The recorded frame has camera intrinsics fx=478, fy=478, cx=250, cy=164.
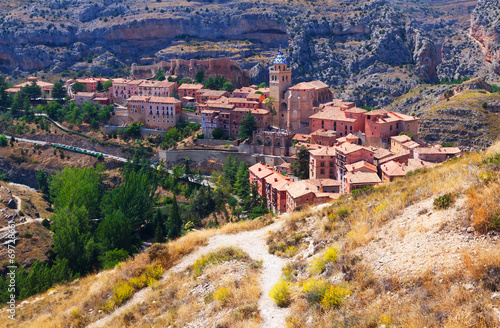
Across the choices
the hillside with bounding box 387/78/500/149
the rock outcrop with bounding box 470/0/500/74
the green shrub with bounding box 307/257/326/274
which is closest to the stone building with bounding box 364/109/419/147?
the hillside with bounding box 387/78/500/149

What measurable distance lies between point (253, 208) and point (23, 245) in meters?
15.9

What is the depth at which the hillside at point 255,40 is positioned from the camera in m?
75.6

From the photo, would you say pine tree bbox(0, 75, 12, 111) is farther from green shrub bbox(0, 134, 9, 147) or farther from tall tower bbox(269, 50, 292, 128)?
tall tower bbox(269, 50, 292, 128)

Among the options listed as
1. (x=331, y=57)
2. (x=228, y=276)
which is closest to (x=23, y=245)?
(x=228, y=276)

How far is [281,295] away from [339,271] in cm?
135

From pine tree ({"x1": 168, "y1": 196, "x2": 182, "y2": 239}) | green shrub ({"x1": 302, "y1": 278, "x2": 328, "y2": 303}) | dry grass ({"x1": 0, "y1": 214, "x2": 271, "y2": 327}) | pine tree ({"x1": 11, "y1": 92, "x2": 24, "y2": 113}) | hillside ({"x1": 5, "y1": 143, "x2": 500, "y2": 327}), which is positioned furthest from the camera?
pine tree ({"x1": 11, "y1": 92, "x2": 24, "y2": 113})

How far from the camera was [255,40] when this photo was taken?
87500 mm

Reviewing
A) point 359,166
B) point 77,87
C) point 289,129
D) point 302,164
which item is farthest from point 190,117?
point 359,166

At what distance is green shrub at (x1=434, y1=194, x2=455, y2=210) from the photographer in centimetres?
1035

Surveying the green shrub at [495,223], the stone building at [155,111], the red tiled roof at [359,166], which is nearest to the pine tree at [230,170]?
the stone building at [155,111]

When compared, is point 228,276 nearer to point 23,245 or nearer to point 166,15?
point 23,245

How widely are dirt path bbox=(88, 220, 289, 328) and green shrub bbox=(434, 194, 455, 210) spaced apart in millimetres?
4011

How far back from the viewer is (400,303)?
325 inches

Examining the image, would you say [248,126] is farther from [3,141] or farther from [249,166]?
[3,141]
